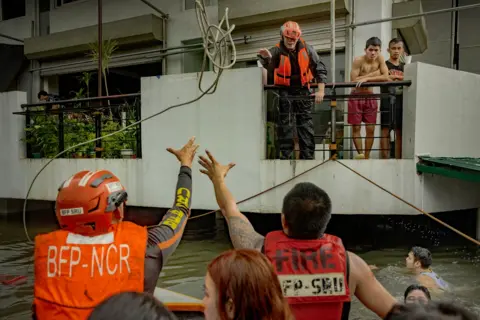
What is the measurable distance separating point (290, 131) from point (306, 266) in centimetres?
445

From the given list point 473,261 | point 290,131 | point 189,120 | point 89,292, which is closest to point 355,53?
point 290,131

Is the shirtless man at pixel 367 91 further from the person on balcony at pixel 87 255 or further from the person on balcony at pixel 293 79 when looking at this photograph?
the person on balcony at pixel 87 255

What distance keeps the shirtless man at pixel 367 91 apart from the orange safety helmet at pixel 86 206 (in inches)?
196

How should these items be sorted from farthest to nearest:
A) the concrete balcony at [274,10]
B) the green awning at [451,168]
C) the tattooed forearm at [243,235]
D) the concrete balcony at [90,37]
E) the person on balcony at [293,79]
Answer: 1. the concrete balcony at [90,37]
2. the concrete balcony at [274,10]
3. the person on balcony at [293,79]
4. the green awning at [451,168]
5. the tattooed forearm at [243,235]

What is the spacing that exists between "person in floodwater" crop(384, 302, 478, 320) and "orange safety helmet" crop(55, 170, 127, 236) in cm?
141

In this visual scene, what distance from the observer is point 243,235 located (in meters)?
2.40

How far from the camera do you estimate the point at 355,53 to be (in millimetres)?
9031

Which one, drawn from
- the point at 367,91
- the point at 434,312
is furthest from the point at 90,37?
the point at 434,312

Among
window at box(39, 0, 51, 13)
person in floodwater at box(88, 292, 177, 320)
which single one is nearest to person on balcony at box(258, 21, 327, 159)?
person in floodwater at box(88, 292, 177, 320)

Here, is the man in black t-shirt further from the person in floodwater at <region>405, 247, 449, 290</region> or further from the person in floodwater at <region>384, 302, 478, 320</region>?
the person in floodwater at <region>384, 302, 478, 320</region>

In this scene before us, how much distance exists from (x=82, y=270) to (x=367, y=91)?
570cm

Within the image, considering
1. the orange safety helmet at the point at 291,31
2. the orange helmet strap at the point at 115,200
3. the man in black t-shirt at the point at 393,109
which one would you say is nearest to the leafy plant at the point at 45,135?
the orange safety helmet at the point at 291,31

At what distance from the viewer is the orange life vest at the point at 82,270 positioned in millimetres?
1886

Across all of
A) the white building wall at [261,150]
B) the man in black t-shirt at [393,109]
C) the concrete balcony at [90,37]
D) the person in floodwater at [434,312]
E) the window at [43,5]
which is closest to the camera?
the person in floodwater at [434,312]
